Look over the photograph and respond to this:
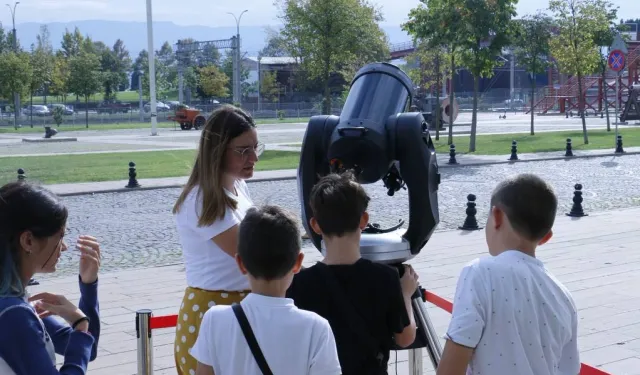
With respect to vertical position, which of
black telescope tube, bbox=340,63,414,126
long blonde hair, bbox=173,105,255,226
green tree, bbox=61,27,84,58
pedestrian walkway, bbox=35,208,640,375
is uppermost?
green tree, bbox=61,27,84,58

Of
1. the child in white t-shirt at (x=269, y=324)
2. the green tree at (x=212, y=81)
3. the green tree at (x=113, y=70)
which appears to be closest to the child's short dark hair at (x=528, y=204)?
the child in white t-shirt at (x=269, y=324)

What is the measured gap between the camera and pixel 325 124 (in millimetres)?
4203

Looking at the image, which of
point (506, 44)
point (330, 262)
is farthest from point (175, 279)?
point (506, 44)

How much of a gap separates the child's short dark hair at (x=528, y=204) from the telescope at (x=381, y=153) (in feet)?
3.04

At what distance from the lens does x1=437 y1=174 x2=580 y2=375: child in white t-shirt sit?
9.28 ft

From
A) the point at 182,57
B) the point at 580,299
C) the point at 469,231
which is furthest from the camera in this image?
the point at 182,57

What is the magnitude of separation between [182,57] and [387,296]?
83.4 metres

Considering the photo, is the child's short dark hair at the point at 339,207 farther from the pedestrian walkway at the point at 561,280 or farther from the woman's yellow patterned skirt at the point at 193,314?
the pedestrian walkway at the point at 561,280

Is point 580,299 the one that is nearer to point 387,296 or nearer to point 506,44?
point 387,296

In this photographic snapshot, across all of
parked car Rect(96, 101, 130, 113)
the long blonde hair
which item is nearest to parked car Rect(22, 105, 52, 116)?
parked car Rect(96, 101, 130, 113)

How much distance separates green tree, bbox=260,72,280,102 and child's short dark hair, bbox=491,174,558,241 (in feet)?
264

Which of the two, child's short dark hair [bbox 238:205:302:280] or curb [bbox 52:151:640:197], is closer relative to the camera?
child's short dark hair [bbox 238:205:302:280]

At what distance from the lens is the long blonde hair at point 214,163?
3418mm

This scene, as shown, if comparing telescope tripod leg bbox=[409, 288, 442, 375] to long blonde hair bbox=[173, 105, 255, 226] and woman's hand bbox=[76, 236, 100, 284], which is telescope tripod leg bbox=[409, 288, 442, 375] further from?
woman's hand bbox=[76, 236, 100, 284]
